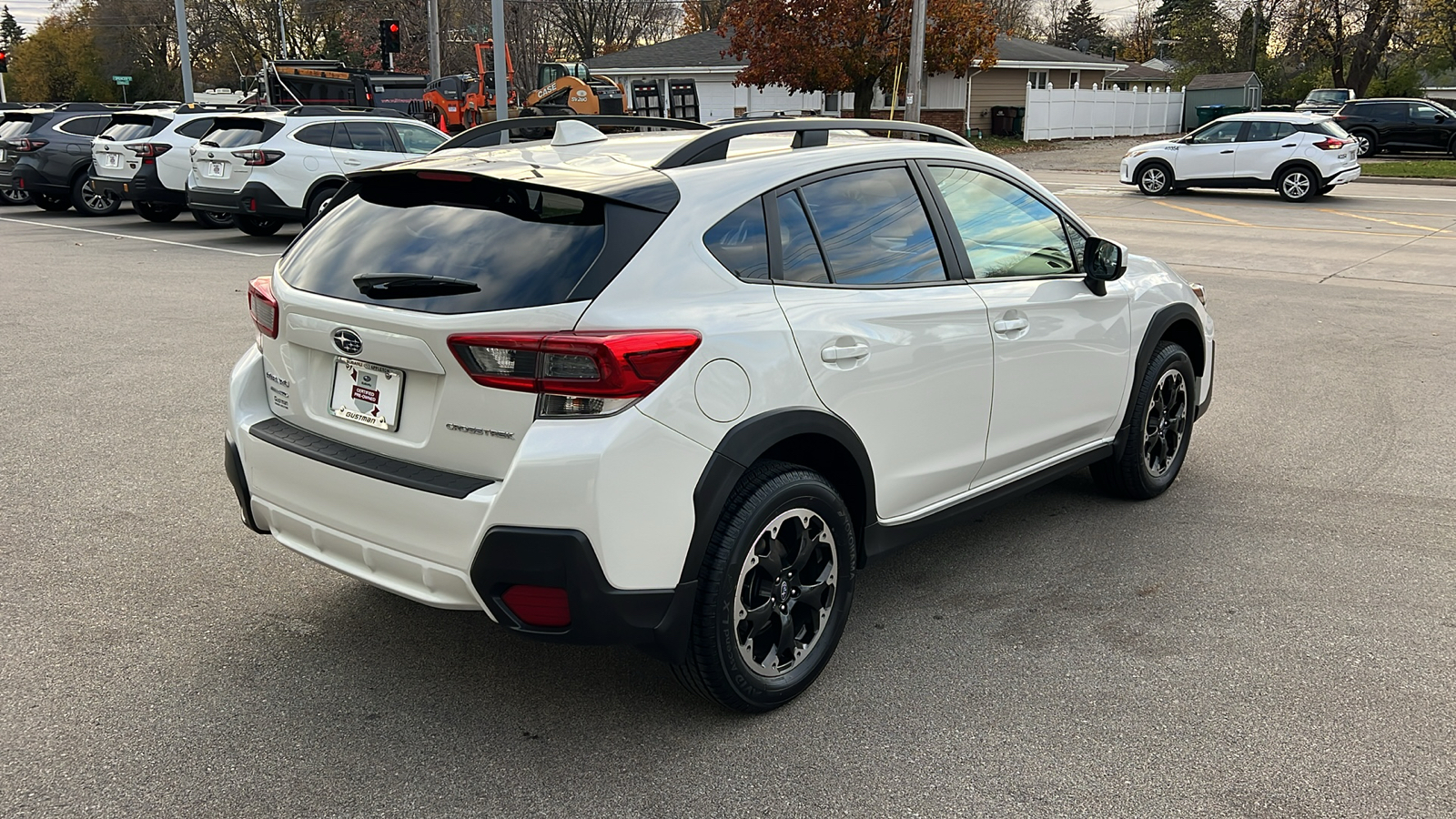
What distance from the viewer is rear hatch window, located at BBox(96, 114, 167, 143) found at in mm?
17781

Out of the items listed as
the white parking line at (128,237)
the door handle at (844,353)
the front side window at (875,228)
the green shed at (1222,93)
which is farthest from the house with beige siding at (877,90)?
the door handle at (844,353)

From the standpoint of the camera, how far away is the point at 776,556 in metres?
3.44

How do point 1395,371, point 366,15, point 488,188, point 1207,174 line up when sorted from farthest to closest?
point 366,15
point 1207,174
point 1395,371
point 488,188

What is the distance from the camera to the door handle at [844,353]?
349 centimetres

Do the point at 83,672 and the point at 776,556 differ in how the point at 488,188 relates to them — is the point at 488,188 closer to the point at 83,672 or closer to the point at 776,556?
the point at 776,556

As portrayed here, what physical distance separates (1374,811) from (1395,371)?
6.17 metres

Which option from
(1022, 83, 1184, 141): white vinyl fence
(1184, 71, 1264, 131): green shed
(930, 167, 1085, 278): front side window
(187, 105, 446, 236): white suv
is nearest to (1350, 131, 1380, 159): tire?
(1022, 83, 1184, 141): white vinyl fence

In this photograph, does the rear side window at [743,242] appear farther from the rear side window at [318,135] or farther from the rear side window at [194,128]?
the rear side window at [194,128]

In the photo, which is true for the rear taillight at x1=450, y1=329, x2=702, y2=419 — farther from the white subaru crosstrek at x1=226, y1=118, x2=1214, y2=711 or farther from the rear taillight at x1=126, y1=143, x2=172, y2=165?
the rear taillight at x1=126, y1=143, x2=172, y2=165

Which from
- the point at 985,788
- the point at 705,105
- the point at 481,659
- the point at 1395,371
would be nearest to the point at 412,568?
the point at 481,659

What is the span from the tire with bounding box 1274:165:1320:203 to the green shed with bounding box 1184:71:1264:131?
102 feet

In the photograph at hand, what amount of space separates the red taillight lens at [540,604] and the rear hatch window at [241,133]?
13.7 meters

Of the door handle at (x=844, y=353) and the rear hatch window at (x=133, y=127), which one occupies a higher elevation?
the rear hatch window at (x=133, y=127)

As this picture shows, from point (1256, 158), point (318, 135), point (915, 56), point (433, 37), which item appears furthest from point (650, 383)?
point (433, 37)
